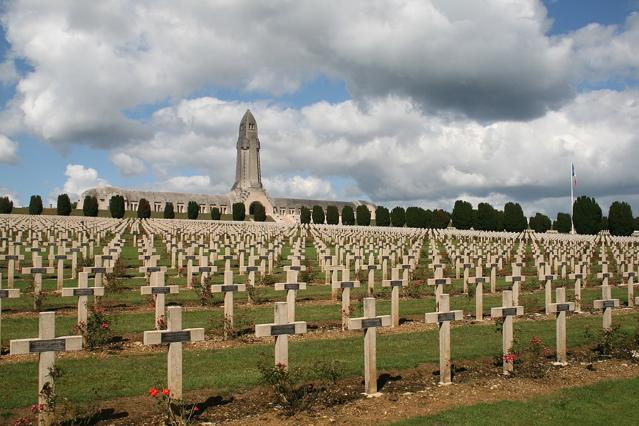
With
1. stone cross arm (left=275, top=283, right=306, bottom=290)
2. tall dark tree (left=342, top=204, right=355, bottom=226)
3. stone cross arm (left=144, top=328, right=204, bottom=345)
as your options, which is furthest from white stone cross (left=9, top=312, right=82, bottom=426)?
tall dark tree (left=342, top=204, right=355, bottom=226)

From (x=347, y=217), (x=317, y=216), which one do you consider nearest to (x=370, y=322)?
(x=347, y=217)

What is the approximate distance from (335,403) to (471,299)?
898cm

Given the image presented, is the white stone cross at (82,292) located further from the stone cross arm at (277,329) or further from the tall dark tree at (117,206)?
the tall dark tree at (117,206)

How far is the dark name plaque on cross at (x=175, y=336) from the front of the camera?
5587 mm

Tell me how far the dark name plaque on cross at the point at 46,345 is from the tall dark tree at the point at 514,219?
51.8 metres

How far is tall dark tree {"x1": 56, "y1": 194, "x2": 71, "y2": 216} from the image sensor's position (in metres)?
60.6

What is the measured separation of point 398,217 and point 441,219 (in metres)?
4.21

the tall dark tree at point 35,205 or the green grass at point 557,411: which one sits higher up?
the tall dark tree at point 35,205

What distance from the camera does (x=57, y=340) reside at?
523cm

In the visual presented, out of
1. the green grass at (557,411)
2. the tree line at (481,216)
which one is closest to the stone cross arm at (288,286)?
the green grass at (557,411)

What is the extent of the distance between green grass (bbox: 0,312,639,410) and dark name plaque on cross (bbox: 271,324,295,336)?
3.32 feet

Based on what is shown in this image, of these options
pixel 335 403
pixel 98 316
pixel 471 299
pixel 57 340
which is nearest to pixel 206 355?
pixel 98 316

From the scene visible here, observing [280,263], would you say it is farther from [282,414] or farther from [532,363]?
[282,414]

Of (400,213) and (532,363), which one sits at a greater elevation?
(400,213)
